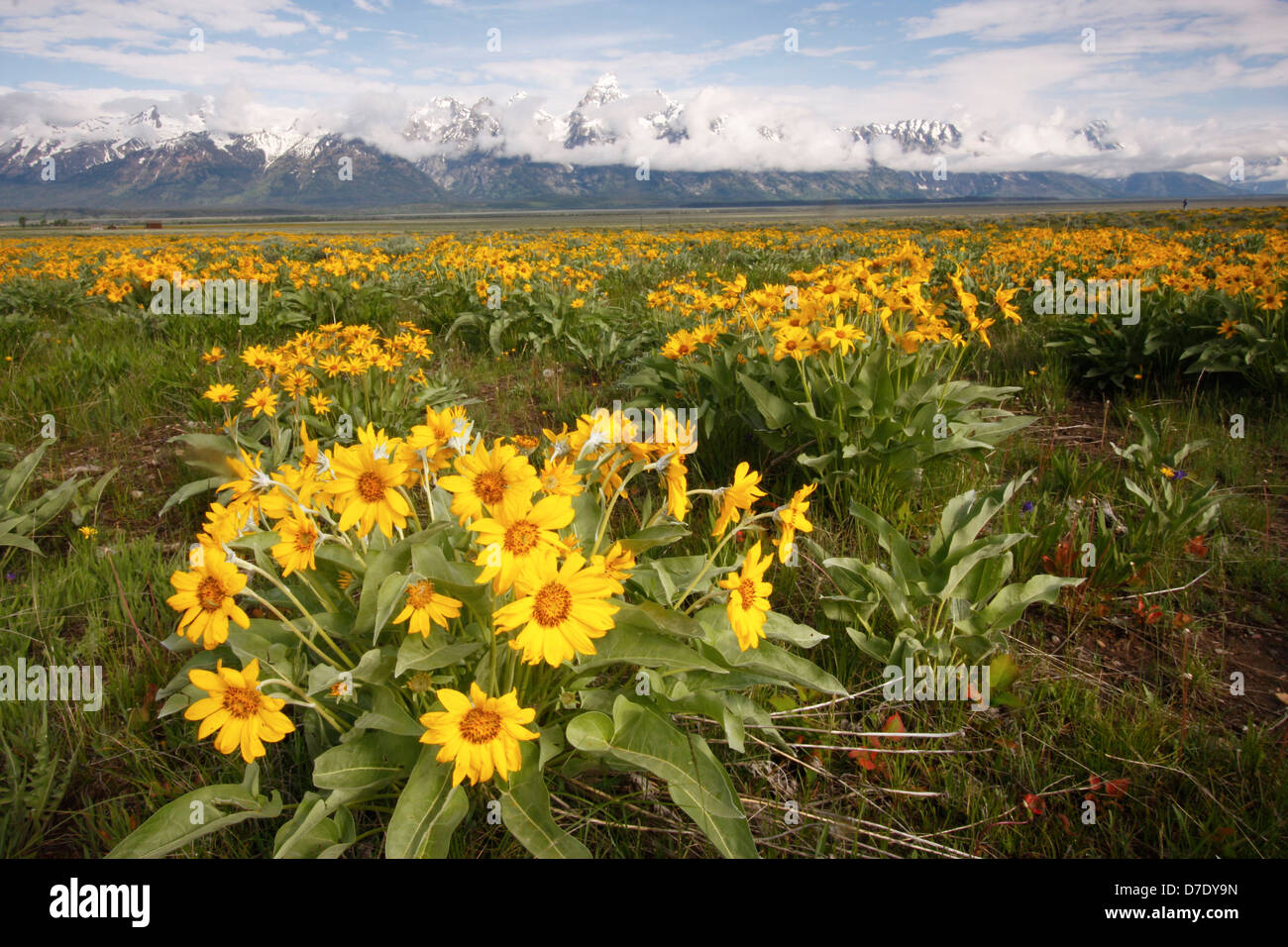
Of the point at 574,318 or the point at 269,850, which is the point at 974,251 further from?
the point at 269,850

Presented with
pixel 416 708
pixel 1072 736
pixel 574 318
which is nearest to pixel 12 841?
pixel 416 708

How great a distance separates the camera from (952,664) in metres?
1.90

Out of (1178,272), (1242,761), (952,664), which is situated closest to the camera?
(1242,761)

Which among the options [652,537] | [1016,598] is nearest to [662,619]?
[652,537]

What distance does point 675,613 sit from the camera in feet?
4.40

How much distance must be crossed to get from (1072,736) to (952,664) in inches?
12.4

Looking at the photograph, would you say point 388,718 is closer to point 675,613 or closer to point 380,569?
point 380,569

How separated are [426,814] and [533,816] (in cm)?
19

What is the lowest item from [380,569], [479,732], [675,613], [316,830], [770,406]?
[316,830]

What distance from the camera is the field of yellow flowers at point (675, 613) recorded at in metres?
1.22

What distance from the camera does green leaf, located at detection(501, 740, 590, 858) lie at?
121cm

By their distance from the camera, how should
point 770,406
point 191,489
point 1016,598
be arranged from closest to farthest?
point 1016,598 < point 191,489 < point 770,406

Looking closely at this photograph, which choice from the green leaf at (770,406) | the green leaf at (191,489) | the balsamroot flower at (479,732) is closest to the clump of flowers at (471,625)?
the balsamroot flower at (479,732)
